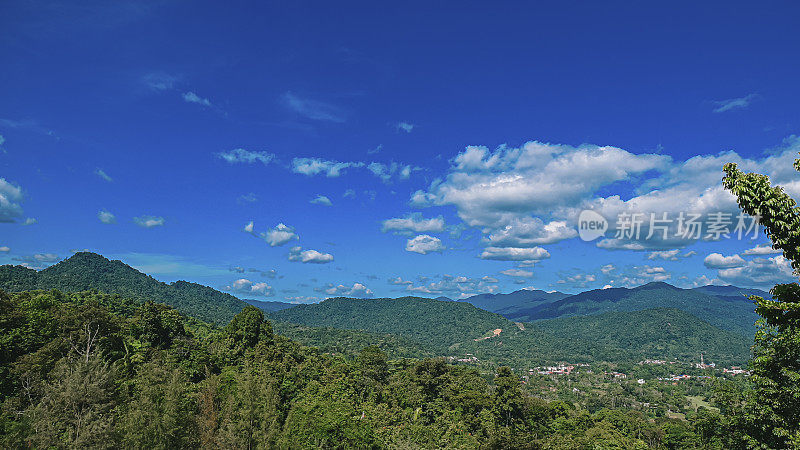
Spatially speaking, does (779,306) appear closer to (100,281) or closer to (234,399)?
(234,399)

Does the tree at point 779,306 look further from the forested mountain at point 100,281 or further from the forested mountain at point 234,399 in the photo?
the forested mountain at point 100,281

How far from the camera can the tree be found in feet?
26.6

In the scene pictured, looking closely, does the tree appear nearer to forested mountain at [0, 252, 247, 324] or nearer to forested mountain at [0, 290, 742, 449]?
forested mountain at [0, 290, 742, 449]

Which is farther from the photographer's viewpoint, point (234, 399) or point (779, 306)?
point (234, 399)

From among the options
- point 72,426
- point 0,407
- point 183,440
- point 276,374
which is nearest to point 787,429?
point 183,440

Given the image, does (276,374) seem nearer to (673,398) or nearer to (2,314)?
(2,314)

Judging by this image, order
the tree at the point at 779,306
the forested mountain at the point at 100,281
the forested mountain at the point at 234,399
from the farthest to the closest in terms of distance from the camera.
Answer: the forested mountain at the point at 100,281 < the forested mountain at the point at 234,399 < the tree at the point at 779,306

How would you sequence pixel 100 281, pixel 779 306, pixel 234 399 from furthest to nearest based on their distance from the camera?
pixel 100 281 → pixel 234 399 → pixel 779 306

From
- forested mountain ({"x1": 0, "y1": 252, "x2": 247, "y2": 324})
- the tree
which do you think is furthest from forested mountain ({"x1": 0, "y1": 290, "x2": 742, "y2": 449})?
forested mountain ({"x1": 0, "y1": 252, "x2": 247, "y2": 324})

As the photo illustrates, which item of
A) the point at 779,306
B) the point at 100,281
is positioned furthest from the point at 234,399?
the point at 100,281

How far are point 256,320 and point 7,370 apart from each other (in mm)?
27294

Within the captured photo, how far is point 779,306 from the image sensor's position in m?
8.23

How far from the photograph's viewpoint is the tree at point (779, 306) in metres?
8.09

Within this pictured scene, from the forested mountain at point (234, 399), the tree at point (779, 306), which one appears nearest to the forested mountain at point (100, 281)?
the forested mountain at point (234, 399)
